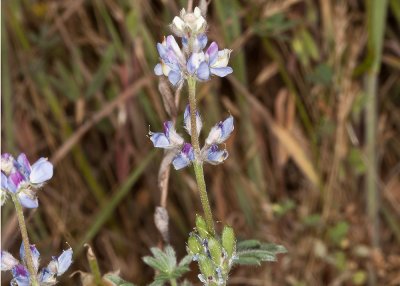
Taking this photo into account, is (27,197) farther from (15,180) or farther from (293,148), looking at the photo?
(293,148)

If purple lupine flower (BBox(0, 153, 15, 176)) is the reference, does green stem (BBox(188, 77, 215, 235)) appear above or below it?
above

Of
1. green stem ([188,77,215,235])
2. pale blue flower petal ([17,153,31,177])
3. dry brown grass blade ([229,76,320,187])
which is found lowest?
pale blue flower petal ([17,153,31,177])

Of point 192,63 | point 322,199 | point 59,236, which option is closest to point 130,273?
point 59,236

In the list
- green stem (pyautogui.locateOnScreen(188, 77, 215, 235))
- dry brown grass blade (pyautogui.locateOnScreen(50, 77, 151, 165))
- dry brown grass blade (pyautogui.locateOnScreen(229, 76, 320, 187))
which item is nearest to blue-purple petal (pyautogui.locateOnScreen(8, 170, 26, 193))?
green stem (pyautogui.locateOnScreen(188, 77, 215, 235))

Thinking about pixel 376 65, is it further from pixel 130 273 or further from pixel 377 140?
pixel 130 273

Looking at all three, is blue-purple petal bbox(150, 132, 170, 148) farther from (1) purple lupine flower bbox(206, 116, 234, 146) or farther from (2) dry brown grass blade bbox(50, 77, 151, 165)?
(2) dry brown grass blade bbox(50, 77, 151, 165)

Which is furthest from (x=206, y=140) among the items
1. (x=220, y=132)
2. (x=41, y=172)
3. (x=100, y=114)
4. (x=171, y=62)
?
(x=100, y=114)
